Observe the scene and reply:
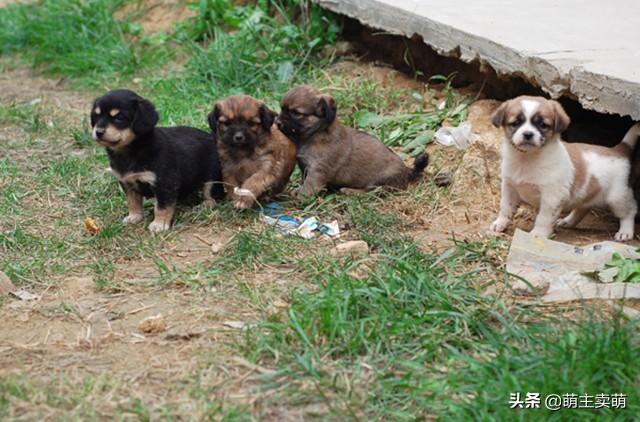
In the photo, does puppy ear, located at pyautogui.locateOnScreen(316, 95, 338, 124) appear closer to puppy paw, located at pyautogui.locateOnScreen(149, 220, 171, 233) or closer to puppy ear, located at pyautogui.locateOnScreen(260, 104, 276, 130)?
puppy ear, located at pyautogui.locateOnScreen(260, 104, 276, 130)

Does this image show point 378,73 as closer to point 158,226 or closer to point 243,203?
point 243,203

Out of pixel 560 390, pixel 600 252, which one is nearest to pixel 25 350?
pixel 560 390

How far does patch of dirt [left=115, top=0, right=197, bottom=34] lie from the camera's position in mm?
11414

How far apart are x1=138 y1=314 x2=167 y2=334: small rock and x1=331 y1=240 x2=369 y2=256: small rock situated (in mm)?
1302

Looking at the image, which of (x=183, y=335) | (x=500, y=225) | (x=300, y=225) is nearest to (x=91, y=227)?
(x=300, y=225)

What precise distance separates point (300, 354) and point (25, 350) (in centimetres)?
143

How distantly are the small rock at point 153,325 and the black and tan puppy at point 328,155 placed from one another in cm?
237

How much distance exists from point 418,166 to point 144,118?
2.18 meters

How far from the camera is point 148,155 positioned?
6547 millimetres

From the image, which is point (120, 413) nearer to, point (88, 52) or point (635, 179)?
point (635, 179)

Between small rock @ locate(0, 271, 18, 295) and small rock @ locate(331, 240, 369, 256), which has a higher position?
small rock @ locate(331, 240, 369, 256)

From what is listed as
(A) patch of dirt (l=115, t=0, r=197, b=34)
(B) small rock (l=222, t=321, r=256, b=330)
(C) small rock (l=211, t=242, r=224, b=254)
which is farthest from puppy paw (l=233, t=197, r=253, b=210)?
(A) patch of dirt (l=115, t=0, r=197, b=34)

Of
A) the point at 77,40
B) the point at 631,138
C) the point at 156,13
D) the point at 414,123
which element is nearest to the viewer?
the point at 631,138

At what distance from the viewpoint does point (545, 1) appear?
849 centimetres
